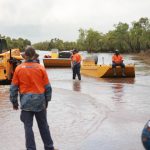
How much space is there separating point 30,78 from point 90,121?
3.80m

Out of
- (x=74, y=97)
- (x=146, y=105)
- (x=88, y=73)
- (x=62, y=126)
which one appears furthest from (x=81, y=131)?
(x=88, y=73)

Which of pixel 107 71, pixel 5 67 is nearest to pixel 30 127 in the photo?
pixel 5 67

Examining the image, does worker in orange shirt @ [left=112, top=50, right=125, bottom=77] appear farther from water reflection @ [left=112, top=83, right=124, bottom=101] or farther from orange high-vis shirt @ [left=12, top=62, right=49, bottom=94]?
orange high-vis shirt @ [left=12, top=62, right=49, bottom=94]

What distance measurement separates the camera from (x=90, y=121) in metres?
11.3

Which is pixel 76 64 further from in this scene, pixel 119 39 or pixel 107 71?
pixel 119 39

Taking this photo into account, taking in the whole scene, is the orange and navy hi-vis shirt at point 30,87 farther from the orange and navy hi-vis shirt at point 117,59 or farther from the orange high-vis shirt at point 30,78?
the orange and navy hi-vis shirt at point 117,59

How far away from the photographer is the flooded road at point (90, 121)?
890 cm

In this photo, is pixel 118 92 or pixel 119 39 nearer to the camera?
pixel 118 92

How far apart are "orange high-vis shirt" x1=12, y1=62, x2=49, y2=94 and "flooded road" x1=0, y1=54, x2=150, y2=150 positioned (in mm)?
1276

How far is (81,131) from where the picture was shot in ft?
32.9

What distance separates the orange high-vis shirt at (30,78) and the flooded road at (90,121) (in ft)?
4.18

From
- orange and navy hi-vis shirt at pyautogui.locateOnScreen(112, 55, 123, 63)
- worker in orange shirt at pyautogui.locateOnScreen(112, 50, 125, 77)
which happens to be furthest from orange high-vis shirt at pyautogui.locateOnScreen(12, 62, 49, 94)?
orange and navy hi-vis shirt at pyautogui.locateOnScreen(112, 55, 123, 63)

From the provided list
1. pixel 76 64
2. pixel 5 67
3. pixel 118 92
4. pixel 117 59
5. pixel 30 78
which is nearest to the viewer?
pixel 30 78

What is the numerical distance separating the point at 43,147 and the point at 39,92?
127 cm
